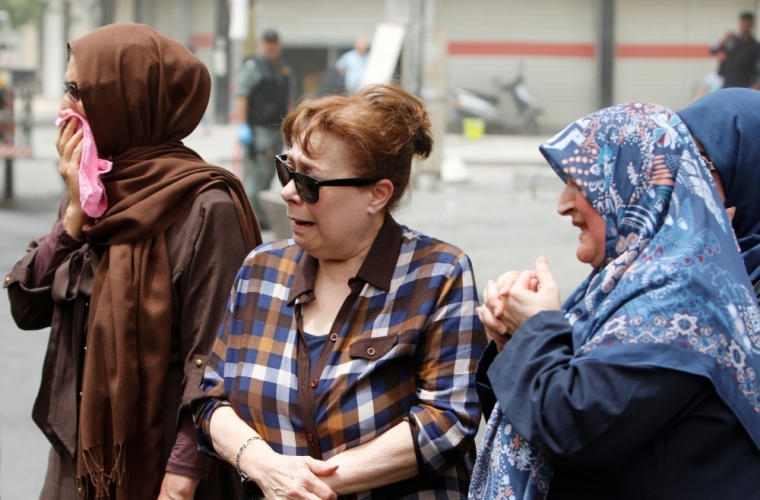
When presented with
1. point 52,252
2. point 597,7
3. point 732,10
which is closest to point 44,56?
point 597,7

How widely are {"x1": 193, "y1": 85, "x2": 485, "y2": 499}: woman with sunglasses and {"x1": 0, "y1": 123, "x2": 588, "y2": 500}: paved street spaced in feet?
0.98

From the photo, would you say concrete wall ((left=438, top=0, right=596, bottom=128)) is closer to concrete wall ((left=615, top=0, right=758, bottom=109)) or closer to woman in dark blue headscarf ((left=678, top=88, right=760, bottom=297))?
concrete wall ((left=615, top=0, right=758, bottom=109))

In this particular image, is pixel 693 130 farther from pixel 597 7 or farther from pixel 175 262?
pixel 597 7

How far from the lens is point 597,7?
1100 inches

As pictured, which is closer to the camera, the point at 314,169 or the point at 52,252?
the point at 314,169

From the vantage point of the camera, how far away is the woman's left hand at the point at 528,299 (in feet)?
6.41

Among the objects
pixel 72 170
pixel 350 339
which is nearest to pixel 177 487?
pixel 350 339

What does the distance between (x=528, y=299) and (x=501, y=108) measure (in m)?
25.8

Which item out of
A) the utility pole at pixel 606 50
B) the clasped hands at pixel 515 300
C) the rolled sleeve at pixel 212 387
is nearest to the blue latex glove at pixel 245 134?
the rolled sleeve at pixel 212 387

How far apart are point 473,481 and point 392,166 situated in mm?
779

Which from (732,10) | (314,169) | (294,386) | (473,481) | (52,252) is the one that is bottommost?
(473,481)

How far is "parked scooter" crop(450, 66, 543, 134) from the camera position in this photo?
25.8 m

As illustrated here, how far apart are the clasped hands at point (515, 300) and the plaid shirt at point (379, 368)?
0.19 metres

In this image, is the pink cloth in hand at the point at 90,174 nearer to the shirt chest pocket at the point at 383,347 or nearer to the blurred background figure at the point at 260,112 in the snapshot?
the shirt chest pocket at the point at 383,347
